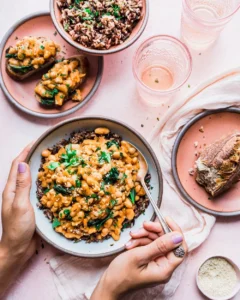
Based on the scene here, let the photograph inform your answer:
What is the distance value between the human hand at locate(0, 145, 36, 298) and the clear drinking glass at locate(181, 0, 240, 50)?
1119 mm

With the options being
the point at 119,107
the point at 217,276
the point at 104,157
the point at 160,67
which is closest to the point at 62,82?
the point at 119,107

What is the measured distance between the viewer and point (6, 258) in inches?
109

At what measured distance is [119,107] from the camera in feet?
9.64

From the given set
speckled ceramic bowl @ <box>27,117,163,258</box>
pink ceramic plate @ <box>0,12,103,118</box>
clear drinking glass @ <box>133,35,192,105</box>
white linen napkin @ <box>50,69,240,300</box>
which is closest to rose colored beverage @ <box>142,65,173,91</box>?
clear drinking glass @ <box>133,35,192,105</box>

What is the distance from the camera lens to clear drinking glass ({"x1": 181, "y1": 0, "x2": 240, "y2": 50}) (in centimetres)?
276

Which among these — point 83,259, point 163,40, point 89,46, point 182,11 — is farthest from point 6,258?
point 182,11

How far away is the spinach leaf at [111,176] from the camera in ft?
8.54

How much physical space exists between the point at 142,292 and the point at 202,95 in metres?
1.15

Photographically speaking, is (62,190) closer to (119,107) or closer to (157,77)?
(119,107)

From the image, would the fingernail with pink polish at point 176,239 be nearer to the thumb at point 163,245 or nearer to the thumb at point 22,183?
the thumb at point 163,245

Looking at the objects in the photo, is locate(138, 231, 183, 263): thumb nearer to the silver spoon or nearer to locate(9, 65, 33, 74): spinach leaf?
the silver spoon

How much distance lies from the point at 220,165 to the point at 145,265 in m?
0.67

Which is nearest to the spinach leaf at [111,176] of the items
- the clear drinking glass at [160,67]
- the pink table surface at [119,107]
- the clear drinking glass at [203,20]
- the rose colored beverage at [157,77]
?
the pink table surface at [119,107]

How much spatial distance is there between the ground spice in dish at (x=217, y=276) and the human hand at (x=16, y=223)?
0.97m
